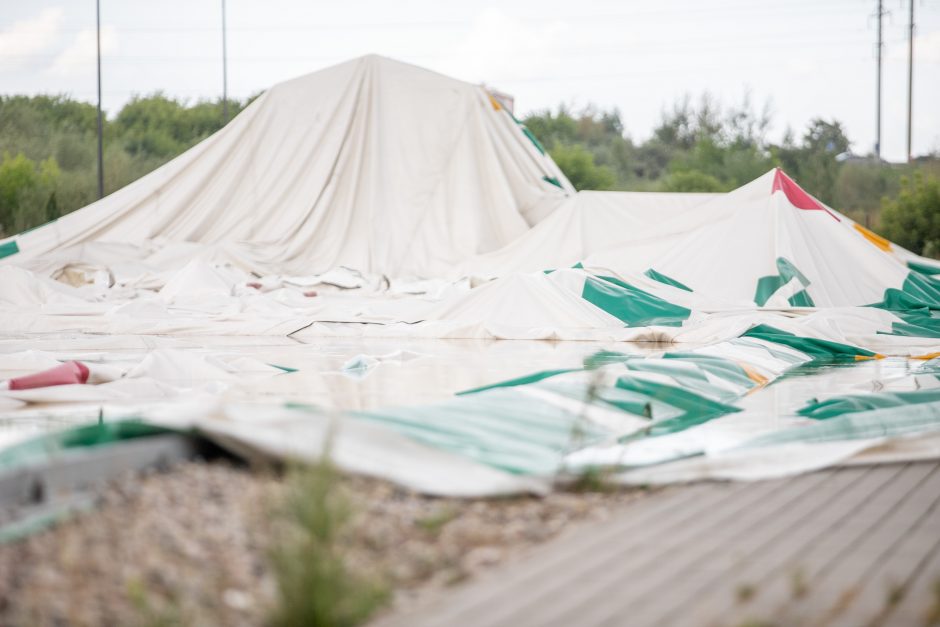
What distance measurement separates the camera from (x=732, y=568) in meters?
1.91

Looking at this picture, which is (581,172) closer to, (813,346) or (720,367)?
(813,346)

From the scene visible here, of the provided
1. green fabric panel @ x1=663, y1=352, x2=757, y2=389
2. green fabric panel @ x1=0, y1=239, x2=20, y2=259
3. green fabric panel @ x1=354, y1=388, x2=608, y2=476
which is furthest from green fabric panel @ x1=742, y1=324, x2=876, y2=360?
green fabric panel @ x1=0, y1=239, x2=20, y2=259

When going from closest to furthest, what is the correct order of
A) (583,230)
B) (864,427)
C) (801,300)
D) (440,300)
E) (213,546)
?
(213,546) < (864,427) < (440,300) < (801,300) < (583,230)

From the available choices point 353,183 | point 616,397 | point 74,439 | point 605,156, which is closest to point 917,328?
point 616,397

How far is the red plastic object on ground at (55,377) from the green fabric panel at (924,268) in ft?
26.8

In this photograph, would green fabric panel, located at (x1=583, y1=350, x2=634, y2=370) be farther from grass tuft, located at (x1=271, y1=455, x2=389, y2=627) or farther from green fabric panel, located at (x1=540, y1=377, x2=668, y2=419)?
grass tuft, located at (x1=271, y1=455, x2=389, y2=627)

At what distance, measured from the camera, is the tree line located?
A: 15680 mm

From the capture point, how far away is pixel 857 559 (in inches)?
78.2

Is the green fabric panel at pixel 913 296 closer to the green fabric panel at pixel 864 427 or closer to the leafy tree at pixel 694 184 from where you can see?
the green fabric panel at pixel 864 427

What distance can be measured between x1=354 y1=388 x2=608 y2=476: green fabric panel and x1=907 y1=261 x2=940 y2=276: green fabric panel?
7.88 m

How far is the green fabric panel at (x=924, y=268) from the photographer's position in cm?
1007

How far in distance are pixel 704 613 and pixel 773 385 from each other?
10.6 feet

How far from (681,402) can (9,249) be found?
1031 centimetres

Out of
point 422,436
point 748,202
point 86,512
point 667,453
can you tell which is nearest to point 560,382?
point 667,453
